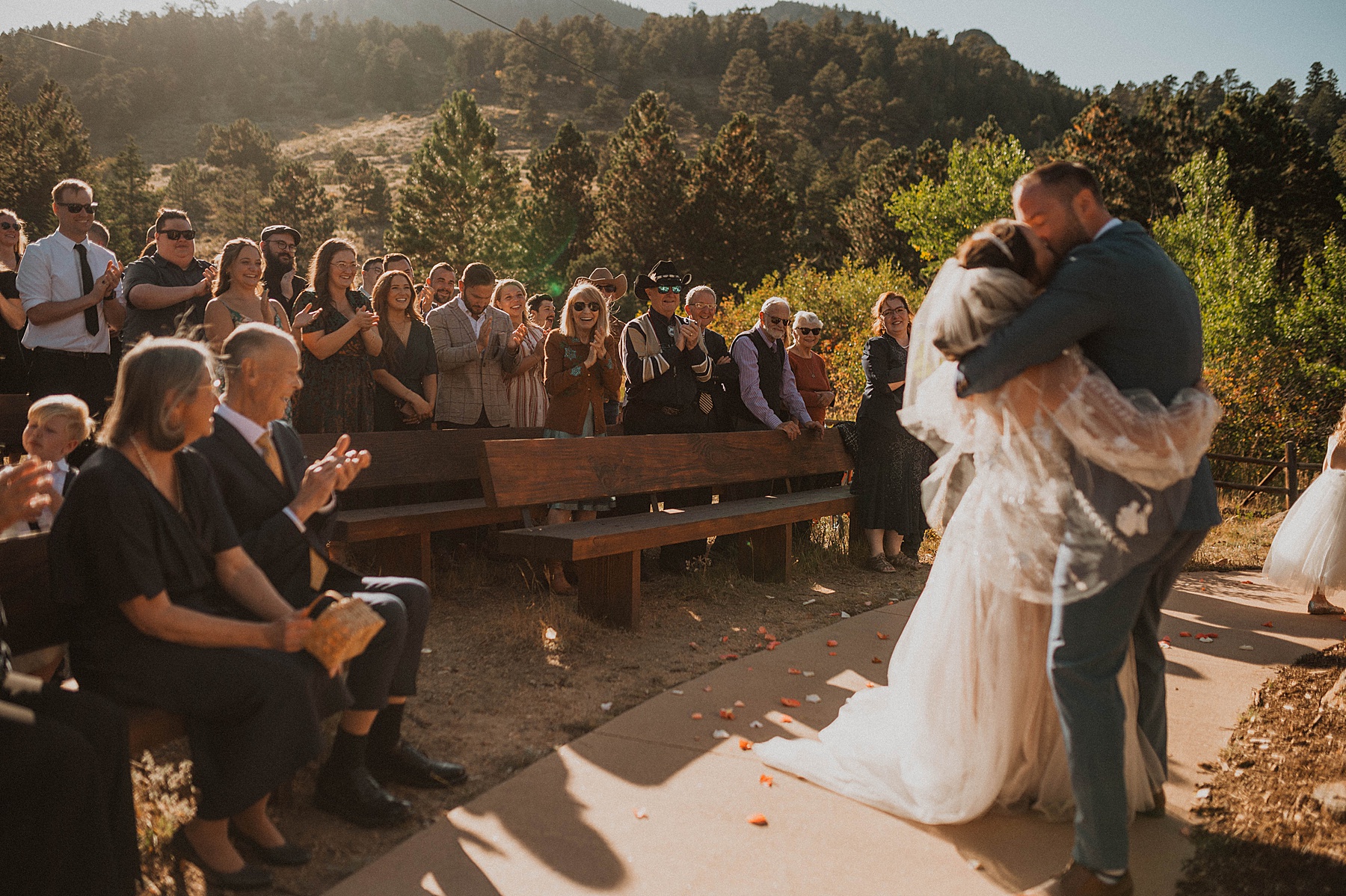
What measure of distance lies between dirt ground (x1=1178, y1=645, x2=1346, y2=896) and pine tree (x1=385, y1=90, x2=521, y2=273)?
155ft

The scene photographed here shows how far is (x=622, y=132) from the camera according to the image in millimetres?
51812

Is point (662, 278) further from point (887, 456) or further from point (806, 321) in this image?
point (887, 456)

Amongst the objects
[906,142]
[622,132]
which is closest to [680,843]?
[622,132]

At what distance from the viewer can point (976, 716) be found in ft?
10.5

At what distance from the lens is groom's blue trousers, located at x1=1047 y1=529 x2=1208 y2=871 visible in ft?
8.78

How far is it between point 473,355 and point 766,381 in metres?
2.35

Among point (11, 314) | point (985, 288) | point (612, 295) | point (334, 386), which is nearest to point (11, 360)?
point (11, 314)

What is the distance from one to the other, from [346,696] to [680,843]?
118 centimetres

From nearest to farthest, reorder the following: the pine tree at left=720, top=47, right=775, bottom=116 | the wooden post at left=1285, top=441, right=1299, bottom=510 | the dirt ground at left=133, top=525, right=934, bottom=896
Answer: the dirt ground at left=133, top=525, right=934, bottom=896
the wooden post at left=1285, top=441, right=1299, bottom=510
the pine tree at left=720, top=47, right=775, bottom=116

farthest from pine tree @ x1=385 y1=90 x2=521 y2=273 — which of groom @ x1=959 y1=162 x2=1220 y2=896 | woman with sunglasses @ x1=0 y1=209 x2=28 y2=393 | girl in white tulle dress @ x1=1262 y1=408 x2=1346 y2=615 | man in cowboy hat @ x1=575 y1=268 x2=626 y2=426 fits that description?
groom @ x1=959 y1=162 x2=1220 y2=896

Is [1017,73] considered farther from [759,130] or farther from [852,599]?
[852,599]

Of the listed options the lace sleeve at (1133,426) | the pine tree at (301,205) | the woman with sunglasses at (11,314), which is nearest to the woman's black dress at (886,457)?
the lace sleeve at (1133,426)

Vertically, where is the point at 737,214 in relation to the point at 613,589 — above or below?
above

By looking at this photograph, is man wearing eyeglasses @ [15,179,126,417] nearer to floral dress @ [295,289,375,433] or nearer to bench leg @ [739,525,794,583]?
floral dress @ [295,289,375,433]
